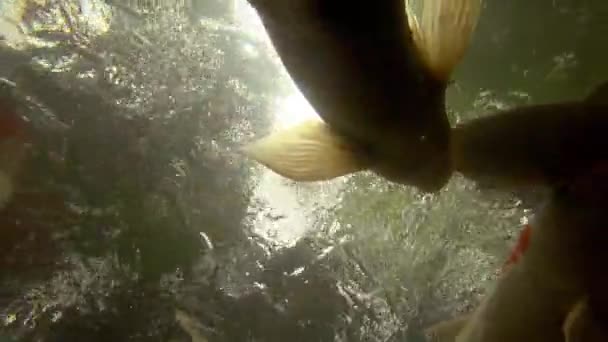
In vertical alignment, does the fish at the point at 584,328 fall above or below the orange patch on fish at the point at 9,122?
below

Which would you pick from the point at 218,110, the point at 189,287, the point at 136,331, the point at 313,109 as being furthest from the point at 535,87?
the point at 136,331

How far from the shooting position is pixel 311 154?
0.84 metres

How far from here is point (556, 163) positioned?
0.72 meters

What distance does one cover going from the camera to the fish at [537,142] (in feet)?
2.26

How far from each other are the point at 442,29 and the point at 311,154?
24 centimetres

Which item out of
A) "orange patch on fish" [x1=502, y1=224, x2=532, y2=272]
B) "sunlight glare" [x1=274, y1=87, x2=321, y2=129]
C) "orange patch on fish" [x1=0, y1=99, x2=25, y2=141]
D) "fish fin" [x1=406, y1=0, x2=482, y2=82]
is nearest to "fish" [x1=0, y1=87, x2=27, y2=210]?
"orange patch on fish" [x1=0, y1=99, x2=25, y2=141]

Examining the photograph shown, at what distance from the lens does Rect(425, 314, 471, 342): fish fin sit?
889 millimetres

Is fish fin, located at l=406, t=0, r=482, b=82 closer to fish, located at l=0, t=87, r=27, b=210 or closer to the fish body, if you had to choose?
the fish body

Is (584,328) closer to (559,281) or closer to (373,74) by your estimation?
(559,281)

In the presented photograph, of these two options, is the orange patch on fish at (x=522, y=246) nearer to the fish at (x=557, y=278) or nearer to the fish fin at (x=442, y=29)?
the fish at (x=557, y=278)

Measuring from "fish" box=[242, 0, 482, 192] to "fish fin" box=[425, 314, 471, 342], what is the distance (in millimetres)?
215

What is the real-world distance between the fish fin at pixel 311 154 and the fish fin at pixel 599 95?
0.97ft

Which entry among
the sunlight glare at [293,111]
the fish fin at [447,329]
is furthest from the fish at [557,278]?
the sunlight glare at [293,111]

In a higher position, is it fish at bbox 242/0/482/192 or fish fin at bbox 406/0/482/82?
fish fin at bbox 406/0/482/82
